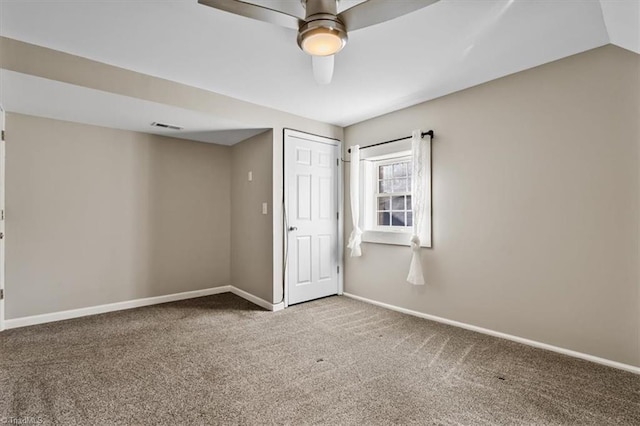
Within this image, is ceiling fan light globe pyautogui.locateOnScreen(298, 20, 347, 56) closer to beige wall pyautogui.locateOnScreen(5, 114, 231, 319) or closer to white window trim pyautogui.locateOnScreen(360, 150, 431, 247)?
white window trim pyautogui.locateOnScreen(360, 150, 431, 247)

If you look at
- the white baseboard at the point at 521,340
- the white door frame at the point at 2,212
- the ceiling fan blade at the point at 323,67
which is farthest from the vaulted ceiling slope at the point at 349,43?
the white baseboard at the point at 521,340

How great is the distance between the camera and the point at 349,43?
235 centimetres

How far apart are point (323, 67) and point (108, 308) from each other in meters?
3.64

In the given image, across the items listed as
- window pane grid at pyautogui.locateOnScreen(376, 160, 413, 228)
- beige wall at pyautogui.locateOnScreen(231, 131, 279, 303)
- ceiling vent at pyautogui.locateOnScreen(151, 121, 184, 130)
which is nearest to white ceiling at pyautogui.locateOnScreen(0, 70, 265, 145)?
ceiling vent at pyautogui.locateOnScreen(151, 121, 184, 130)

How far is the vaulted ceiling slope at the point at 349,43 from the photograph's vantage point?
6.40 feet

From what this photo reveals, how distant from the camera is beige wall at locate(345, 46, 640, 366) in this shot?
226cm

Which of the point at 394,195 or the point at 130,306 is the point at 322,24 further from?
the point at 130,306

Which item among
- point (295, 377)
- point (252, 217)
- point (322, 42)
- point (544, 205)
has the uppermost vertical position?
point (322, 42)

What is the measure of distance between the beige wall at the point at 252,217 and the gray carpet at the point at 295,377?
0.91 meters

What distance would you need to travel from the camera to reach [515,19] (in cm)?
204

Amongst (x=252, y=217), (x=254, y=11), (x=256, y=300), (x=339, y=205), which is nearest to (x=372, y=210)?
(x=339, y=205)

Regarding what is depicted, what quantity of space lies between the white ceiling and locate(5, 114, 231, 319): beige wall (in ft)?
0.85

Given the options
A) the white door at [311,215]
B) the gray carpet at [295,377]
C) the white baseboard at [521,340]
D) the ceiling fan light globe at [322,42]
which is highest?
the ceiling fan light globe at [322,42]

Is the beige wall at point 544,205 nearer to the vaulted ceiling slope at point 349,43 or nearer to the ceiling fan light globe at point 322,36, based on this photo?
the vaulted ceiling slope at point 349,43
